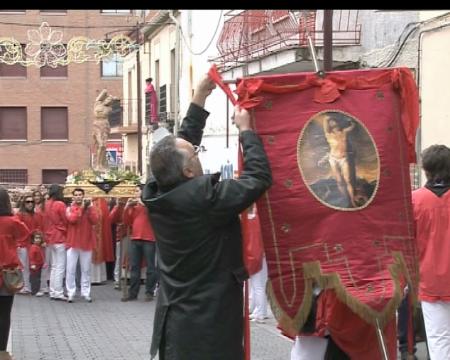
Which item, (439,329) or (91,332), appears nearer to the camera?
(439,329)

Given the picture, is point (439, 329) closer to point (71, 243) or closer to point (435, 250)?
point (435, 250)

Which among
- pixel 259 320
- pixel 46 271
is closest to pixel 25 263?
pixel 46 271

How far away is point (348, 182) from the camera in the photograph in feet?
16.7

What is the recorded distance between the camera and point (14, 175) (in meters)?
55.8

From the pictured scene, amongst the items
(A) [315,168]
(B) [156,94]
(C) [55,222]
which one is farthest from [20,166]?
(A) [315,168]

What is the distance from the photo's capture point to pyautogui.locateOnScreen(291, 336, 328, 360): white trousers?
5.26m

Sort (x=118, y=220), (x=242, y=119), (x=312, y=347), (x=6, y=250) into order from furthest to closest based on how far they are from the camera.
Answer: (x=118, y=220), (x=6, y=250), (x=312, y=347), (x=242, y=119)

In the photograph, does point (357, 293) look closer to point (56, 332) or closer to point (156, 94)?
point (56, 332)

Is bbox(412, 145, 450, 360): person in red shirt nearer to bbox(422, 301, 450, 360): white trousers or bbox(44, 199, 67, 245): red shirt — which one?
Result: bbox(422, 301, 450, 360): white trousers

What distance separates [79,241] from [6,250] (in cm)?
674

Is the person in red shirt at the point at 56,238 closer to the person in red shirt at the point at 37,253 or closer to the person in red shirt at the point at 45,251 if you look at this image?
the person in red shirt at the point at 37,253

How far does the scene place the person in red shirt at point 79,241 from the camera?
15.3 m

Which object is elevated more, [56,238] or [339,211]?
[339,211]

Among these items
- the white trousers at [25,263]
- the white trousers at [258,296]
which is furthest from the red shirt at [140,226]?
the white trousers at [258,296]
